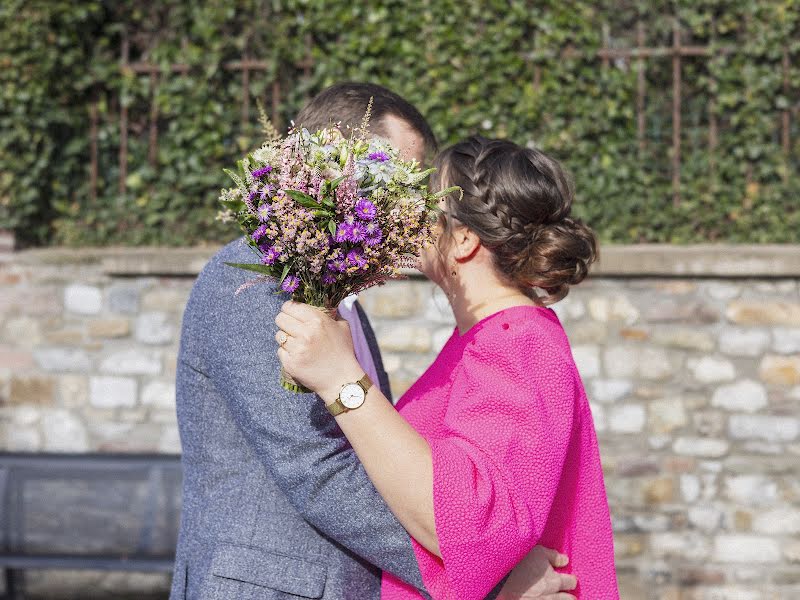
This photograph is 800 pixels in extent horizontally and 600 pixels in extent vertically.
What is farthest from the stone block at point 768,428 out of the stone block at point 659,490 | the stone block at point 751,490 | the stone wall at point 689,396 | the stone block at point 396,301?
the stone block at point 396,301

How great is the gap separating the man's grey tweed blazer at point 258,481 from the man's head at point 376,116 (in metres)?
0.40

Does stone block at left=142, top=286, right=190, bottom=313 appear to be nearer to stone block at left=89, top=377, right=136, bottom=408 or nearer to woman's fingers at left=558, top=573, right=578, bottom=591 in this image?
stone block at left=89, top=377, right=136, bottom=408

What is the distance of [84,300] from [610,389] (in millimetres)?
2899

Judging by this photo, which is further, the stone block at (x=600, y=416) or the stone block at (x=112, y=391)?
the stone block at (x=112, y=391)

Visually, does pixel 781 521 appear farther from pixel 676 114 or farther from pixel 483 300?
pixel 483 300

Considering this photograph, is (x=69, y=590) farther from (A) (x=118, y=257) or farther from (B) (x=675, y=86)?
(B) (x=675, y=86)

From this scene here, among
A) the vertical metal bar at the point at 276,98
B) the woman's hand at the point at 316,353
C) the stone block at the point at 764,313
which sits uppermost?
the vertical metal bar at the point at 276,98

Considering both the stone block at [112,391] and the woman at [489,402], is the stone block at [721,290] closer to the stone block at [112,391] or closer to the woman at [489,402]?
the woman at [489,402]

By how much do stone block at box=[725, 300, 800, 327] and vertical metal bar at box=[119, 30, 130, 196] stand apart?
351 centimetres

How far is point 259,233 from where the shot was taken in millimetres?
1479

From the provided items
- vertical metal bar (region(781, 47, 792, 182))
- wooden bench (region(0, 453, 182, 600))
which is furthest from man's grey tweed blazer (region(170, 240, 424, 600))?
vertical metal bar (region(781, 47, 792, 182))

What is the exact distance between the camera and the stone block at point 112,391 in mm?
4918

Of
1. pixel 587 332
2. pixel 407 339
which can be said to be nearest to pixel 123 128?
pixel 407 339

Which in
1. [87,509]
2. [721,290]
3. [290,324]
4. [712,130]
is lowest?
[87,509]
